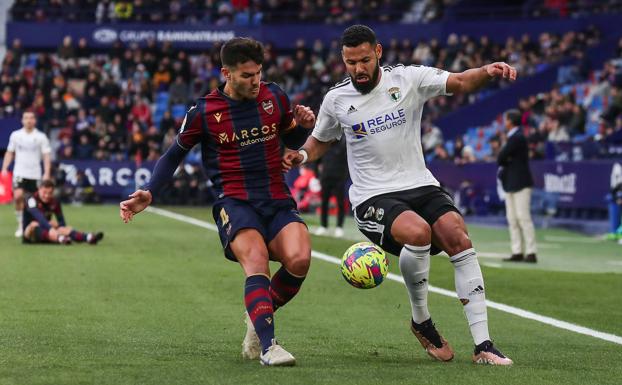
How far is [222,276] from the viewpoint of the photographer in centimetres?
1484

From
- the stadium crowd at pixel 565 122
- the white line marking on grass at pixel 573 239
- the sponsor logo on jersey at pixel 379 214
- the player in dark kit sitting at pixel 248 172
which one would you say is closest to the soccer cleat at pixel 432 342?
the sponsor logo on jersey at pixel 379 214

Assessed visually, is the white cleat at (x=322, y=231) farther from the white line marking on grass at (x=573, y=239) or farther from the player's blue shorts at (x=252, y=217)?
the player's blue shorts at (x=252, y=217)

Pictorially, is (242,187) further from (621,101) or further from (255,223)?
(621,101)

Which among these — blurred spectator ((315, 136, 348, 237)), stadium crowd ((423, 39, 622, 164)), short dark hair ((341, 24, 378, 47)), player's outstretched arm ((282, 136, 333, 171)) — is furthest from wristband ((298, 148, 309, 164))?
stadium crowd ((423, 39, 622, 164))

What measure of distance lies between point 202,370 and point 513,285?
756 centimetres

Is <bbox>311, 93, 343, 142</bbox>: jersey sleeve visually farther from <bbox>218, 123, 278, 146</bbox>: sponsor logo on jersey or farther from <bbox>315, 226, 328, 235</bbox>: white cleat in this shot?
<bbox>315, 226, 328, 235</bbox>: white cleat

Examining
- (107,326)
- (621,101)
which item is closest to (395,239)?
(107,326)

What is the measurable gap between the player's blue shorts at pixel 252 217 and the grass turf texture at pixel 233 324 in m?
0.84

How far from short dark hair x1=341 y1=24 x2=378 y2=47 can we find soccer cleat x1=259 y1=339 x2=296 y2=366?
2167 mm

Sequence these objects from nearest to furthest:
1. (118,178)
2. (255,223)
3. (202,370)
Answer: (202,370) → (255,223) → (118,178)

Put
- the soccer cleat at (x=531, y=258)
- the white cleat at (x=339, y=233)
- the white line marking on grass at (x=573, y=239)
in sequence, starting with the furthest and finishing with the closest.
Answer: the white line marking on grass at (x=573, y=239) < the white cleat at (x=339, y=233) < the soccer cleat at (x=531, y=258)

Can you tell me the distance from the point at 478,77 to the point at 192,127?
199 cm

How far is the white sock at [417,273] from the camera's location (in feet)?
27.6

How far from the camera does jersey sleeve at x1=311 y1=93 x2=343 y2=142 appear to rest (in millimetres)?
8914
